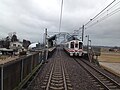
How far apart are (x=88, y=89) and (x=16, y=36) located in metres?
105

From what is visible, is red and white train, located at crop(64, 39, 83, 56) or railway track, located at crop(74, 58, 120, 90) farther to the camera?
red and white train, located at crop(64, 39, 83, 56)

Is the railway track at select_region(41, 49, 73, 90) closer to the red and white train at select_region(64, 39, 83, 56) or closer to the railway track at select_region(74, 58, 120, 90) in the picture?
the railway track at select_region(74, 58, 120, 90)

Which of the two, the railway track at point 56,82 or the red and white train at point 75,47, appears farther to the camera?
the red and white train at point 75,47

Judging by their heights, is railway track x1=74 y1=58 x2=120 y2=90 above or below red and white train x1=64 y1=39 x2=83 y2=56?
below

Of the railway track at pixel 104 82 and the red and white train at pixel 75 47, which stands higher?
the red and white train at pixel 75 47

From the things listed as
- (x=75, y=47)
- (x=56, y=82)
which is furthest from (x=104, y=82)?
(x=75, y=47)

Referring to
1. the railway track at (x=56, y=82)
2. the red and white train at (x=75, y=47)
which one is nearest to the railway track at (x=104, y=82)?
the railway track at (x=56, y=82)

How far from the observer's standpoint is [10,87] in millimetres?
7172

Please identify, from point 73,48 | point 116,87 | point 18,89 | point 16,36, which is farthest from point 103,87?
point 16,36

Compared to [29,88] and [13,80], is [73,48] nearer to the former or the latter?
[29,88]

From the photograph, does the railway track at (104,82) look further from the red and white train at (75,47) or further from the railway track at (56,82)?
the red and white train at (75,47)

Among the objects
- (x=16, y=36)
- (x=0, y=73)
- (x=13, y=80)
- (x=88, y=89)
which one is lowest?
(x=88, y=89)

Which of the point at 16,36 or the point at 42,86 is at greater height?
the point at 16,36

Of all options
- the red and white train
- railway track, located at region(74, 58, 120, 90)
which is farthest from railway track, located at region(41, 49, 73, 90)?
the red and white train
